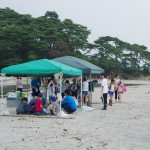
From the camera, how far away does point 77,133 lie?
10805 mm

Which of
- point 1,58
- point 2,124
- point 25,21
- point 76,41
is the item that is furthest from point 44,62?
point 25,21

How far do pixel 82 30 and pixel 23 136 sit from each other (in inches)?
2344

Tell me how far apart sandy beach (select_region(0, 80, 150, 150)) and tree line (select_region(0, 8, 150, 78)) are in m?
47.6

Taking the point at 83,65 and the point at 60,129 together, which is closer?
the point at 60,129

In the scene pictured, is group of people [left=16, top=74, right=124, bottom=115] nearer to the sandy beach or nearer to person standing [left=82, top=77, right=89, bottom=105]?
person standing [left=82, top=77, right=89, bottom=105]

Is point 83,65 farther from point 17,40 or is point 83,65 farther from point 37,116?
point 17,40

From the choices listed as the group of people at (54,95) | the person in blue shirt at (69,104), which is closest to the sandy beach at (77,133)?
the person in blue shirt at (69,104)

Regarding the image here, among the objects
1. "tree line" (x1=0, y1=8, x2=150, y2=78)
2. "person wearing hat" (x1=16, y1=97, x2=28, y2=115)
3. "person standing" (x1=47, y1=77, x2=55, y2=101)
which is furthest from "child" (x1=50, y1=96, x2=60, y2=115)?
"tree line" (x1=0, y1=8, x2=150, y2=78)

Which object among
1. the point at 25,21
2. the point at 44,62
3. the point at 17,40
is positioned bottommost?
the point at 44,62

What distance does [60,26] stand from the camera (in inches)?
2731

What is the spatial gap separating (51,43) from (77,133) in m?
56.1

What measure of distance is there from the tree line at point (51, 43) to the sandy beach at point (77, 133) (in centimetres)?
4758

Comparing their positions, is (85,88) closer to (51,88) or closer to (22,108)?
(51,88)

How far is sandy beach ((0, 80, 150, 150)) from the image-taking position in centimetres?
912
